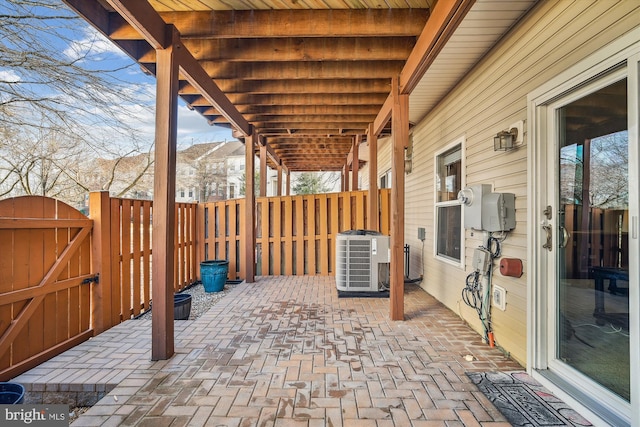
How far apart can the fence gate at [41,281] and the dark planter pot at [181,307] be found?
864mm

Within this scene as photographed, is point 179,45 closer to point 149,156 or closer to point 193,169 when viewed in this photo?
point 149,156

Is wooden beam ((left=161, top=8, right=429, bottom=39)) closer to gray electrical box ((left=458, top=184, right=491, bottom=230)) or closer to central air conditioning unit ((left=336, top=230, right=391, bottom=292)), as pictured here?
gray electrical box ((left=458, top=184, right=491, bottom=230))

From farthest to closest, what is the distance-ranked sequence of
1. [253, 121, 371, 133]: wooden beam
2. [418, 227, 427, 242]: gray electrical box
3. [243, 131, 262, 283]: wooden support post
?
[253, 121, 371, 133]: wooden beam → [243, 131, 262, 283]: wooden support post → [418, 227, 427, 242]: gray electrical box

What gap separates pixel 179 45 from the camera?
9.64ft

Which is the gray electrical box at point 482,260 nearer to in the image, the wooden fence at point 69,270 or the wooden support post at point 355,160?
the wooden fence at point 69,270

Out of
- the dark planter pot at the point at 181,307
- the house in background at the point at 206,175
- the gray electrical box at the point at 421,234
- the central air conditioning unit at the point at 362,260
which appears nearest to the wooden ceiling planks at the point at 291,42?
the central air conditioning unit at the point at 362,260

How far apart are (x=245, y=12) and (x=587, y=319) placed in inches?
144

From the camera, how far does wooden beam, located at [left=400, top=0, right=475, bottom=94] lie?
2.32 metres

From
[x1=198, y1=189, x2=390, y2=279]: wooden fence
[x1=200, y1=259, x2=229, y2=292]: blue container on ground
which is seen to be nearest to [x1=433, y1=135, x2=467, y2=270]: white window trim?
[x1=198, y1=189, x2=390, y2=279]: wooden fence

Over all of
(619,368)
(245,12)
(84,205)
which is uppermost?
(245,12)

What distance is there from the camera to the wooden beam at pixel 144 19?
2.28 m

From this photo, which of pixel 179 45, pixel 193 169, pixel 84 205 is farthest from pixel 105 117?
pixel 193 169

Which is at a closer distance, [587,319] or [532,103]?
[587,319]

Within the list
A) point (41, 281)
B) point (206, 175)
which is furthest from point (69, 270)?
point (206, 175)
